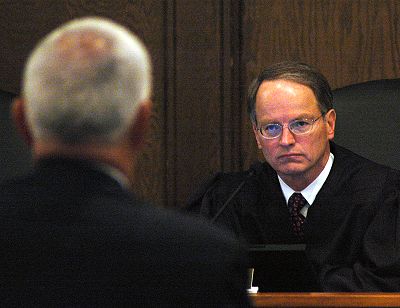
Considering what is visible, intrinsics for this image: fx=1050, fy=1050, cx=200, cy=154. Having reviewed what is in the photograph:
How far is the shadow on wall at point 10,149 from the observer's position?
15.1 feet

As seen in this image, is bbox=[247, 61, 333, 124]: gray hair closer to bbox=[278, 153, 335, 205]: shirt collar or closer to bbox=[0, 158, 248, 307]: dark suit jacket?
bbox=[278, 153, 335, 205]: shirt collar

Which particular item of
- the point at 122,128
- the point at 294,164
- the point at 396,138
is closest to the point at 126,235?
the point at 122,128

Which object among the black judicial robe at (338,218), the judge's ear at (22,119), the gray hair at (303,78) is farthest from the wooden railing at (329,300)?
the judge's ear at (22,119)

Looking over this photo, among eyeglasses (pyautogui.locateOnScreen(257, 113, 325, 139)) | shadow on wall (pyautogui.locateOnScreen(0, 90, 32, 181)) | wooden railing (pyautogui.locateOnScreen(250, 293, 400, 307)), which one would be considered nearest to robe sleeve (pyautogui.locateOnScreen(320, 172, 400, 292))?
eyeglasses (pyautogui.locateOnScreen(257, 113, 325, 139))

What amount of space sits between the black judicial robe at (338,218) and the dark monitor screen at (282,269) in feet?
0.67

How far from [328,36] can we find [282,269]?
1516mm

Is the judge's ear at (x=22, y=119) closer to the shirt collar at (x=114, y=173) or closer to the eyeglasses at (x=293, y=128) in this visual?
the shirt collar at (x=114, y=173)

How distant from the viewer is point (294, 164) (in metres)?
3.91

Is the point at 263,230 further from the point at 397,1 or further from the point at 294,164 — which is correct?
the point at 397,1

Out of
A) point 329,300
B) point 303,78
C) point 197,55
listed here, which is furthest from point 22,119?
point 197,55

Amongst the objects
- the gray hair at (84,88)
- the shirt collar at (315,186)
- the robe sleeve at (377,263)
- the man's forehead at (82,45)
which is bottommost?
the robe sleeve at (377,263)

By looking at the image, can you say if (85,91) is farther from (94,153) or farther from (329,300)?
(329,300)

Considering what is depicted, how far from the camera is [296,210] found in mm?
4035

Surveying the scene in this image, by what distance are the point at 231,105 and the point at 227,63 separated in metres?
0.18
